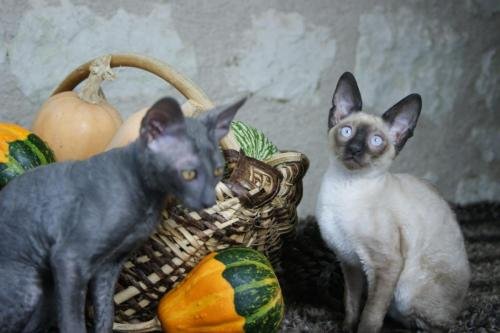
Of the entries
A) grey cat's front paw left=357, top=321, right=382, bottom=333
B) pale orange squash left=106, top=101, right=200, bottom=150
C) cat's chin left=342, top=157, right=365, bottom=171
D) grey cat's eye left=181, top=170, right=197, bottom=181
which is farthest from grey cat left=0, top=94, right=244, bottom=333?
grey cat's front paw left=357, top=321, right=382, bottom=333

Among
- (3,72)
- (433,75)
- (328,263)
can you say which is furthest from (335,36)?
(3,72)

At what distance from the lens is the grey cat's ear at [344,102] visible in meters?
1.95

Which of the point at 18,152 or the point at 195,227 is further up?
the point at 18,152

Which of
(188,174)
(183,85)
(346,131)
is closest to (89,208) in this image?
(188,174)

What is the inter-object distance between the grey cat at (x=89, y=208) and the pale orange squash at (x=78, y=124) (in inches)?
20.4

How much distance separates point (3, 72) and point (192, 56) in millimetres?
797

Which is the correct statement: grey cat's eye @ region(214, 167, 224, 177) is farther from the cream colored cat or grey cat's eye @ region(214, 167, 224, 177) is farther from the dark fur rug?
the dark fur rug

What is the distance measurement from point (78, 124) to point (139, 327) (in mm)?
703

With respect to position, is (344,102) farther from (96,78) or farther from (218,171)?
(96,78)

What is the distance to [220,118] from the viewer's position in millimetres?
1478

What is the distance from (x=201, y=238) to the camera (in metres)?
1.74

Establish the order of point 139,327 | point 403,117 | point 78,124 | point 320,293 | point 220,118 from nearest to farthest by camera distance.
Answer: point 220,118, point 139,327, point 403,117, point 78,124, point 320,293

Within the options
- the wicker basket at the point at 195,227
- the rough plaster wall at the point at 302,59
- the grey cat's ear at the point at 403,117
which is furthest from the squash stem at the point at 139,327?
the rough plaster wall at the point at 302,59

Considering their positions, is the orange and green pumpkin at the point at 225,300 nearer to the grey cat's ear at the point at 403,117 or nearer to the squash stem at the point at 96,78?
the grey cat's ear at the point at 403,117
